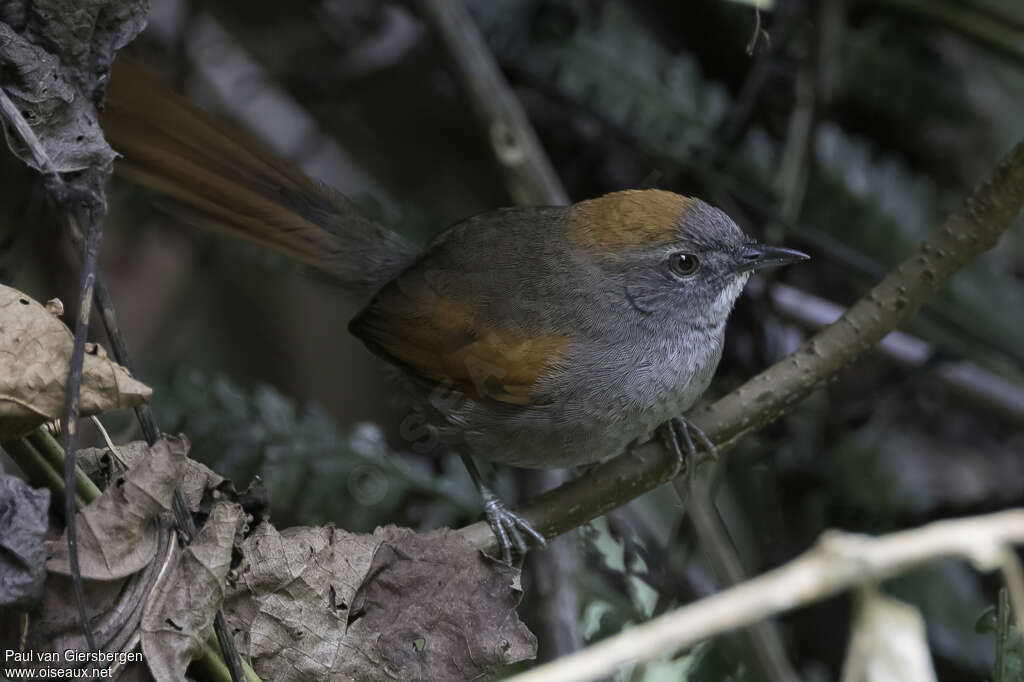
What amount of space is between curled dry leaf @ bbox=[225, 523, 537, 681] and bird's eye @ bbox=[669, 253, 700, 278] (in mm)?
1271

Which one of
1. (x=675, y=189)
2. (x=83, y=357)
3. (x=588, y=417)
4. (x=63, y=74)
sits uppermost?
(x=675, y=189)

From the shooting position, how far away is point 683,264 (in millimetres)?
3016

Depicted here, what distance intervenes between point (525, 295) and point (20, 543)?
162 centimetres

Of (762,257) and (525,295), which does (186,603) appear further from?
(762,257)

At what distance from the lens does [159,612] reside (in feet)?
5.45

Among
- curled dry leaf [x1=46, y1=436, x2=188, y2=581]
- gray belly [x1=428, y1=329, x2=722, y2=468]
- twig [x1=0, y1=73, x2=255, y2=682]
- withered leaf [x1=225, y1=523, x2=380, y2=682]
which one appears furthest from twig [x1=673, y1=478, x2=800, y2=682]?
curled dry leaf [x1=46, y1=436, x2=188, y2=581]

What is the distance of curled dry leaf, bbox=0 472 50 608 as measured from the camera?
153 centimetres

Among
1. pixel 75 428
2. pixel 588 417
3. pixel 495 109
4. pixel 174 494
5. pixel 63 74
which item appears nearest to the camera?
pixel 75 428

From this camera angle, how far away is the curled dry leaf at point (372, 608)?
186 centimetres

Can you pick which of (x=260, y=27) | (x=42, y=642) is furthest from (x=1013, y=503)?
(x=260, y=27)

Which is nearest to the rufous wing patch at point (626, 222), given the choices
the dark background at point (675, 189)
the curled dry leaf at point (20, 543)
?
the dark background at point (675, 189)

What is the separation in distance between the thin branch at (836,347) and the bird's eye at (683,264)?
1.88 feet

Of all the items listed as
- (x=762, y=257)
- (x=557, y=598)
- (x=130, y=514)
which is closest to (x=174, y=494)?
(x=130, y=514)

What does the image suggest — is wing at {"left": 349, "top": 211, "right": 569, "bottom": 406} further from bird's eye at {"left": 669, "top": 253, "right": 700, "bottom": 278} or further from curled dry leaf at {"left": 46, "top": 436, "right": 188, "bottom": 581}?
curled dry leaf at {"left": 46, "top": 436, "right": 188, "bottom": 581}
